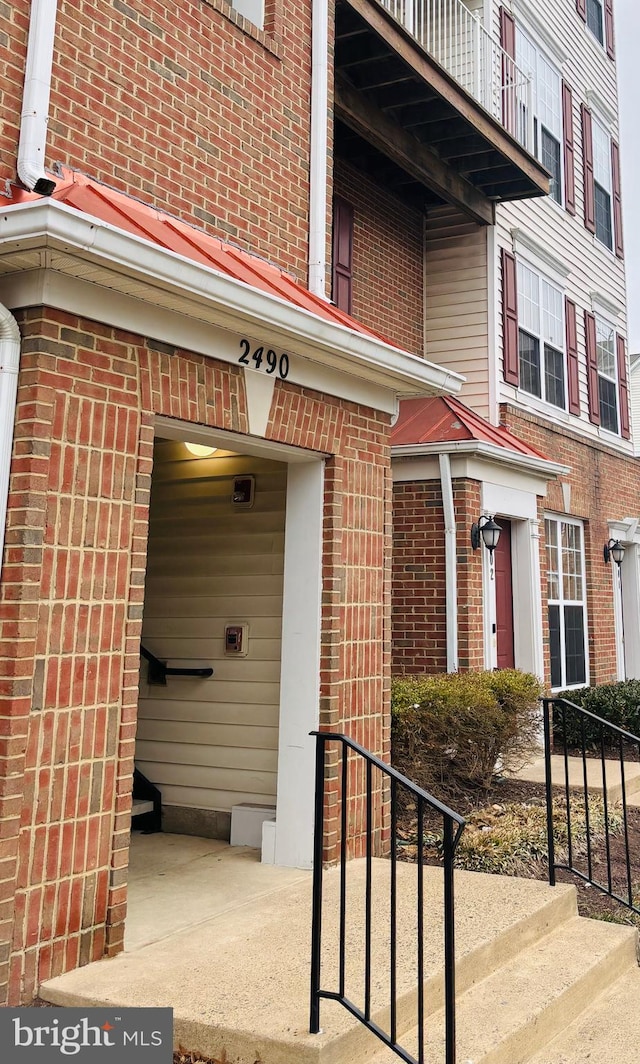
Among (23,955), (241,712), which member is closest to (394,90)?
(241,712)

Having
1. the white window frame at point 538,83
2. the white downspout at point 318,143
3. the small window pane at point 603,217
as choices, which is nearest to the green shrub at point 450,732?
the white downspout at point 318,143

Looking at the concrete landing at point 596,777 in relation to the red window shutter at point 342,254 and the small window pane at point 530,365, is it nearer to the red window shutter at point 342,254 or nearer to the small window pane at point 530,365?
the small window pane at point 530,365

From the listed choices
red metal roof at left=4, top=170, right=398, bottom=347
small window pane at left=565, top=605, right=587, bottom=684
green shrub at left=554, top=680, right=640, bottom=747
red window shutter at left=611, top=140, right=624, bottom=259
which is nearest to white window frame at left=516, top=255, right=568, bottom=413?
small window pane at left=565, top=605, right=587, bottom=684

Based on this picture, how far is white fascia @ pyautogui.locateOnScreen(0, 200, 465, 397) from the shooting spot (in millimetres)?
3254

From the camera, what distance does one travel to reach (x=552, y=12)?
12656mm

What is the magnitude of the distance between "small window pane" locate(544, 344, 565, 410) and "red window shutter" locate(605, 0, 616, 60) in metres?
6.59

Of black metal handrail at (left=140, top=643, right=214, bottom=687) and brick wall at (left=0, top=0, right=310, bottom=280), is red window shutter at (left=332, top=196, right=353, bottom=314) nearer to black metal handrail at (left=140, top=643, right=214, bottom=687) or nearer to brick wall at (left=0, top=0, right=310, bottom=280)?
brick wall at (left=0, top=0, right=310, bottom=280)

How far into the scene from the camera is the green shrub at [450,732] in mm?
6453

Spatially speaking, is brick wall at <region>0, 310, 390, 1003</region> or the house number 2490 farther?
the house number 2490

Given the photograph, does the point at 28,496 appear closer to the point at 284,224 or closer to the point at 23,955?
the point at 23,955

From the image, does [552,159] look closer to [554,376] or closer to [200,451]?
[554,376]

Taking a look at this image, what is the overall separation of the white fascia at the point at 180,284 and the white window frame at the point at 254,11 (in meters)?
2.64

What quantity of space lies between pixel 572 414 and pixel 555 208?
2.94 m

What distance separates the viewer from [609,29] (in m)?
15.0
